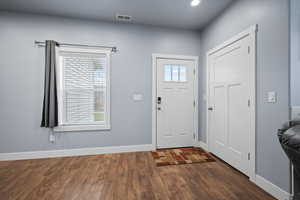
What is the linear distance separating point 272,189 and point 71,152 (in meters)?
3.09

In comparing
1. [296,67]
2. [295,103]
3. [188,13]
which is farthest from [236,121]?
[188,13]

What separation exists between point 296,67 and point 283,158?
0.95 metres

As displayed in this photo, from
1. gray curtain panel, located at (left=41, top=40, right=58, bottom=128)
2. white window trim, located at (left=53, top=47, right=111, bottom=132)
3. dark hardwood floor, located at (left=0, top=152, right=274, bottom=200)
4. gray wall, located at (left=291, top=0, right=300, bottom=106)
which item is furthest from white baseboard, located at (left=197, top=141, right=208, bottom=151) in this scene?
gray curtain panel, located at (left=41, top=40, right=58, bottom=128)

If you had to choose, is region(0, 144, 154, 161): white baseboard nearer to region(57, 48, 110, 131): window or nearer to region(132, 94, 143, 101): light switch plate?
region(57, 48, 110, 131): window

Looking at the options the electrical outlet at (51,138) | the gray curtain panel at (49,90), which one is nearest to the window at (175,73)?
the gray curtain panel at (49,90)

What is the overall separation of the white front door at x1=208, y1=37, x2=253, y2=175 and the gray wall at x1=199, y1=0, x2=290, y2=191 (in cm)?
17

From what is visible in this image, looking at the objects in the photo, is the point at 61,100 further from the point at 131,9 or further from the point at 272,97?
the point at 272,97

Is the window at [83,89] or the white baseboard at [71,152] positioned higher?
the window at [83,89]

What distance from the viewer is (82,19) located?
2.69 meters

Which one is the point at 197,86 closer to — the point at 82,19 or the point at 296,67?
the point at 296,67

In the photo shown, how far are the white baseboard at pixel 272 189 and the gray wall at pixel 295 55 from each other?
3.06ft

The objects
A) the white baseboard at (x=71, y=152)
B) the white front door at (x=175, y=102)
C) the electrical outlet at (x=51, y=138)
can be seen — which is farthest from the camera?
the white front door at (x=175, y=102)

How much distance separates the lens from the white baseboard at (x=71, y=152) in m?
2.47

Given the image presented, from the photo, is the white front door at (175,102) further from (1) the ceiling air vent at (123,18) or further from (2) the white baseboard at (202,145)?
(1) the ceiling air vent at (123,18)
